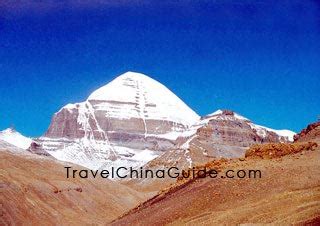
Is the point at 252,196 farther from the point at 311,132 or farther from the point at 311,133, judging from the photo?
the point at 311,132

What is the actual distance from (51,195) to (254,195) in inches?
2161

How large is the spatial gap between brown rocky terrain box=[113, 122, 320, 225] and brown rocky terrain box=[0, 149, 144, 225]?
85.5 feet

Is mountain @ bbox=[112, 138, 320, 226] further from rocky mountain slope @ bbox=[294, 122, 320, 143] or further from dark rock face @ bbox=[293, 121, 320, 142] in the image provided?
dark rock face @ bbox=[293, 121, 320, 142]

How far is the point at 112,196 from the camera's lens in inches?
3962

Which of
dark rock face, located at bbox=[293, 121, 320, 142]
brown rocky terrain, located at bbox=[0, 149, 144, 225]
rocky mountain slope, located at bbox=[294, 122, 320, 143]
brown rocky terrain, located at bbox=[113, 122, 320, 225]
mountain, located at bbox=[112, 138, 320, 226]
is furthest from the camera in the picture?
brown rocky terrain, located at bbox=[0, 149, 144, 225]

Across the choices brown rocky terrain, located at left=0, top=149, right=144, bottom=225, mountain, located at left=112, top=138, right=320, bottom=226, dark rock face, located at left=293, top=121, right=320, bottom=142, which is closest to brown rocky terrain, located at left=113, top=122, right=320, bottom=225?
mountain, located at left=112, top=138, right=320, bottom=226

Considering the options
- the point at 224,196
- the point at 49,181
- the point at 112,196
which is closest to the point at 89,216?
the point at 49,181

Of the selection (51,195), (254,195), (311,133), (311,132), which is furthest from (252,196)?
(51,195)

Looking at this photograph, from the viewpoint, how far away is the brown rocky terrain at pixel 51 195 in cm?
6769

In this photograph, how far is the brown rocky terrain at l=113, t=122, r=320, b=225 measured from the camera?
1088 inches

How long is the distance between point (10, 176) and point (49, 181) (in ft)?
35.3

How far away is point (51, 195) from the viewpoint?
8288 centimetres

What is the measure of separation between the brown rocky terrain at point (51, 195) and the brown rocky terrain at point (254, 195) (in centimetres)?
2607

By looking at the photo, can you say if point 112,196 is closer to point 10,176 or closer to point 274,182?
point 10,176
